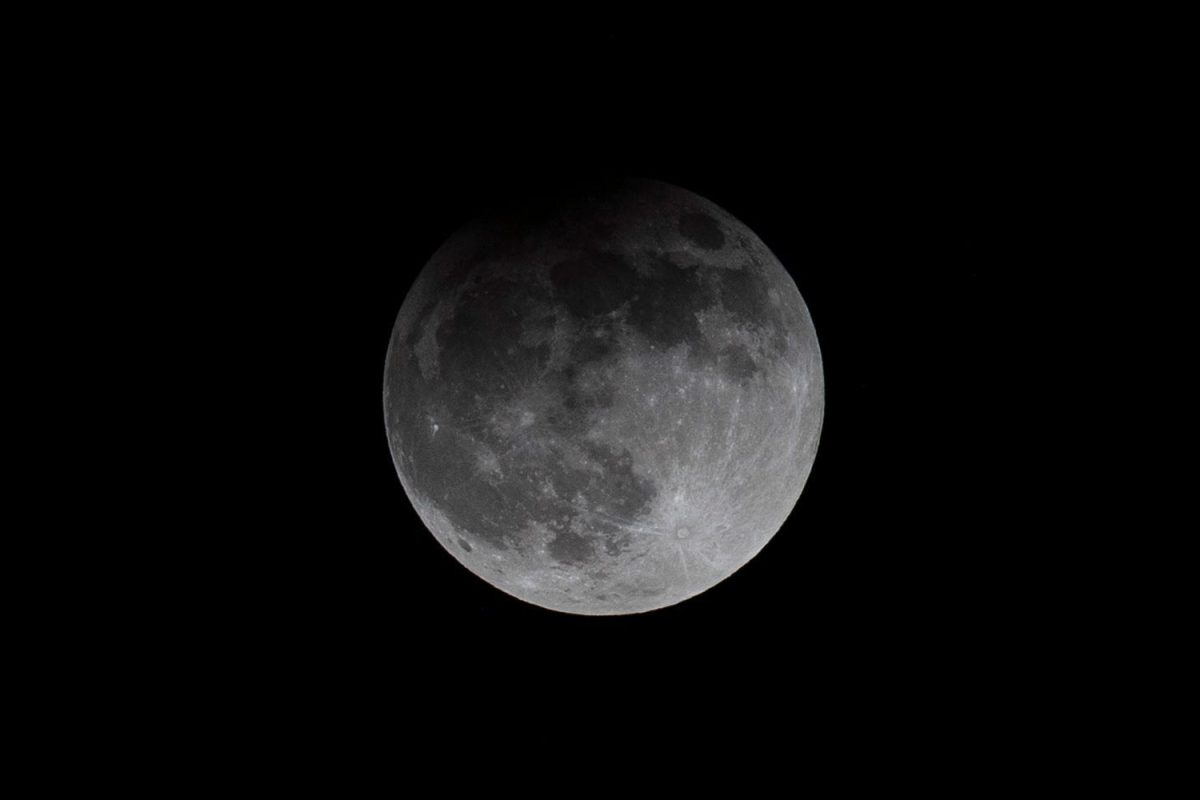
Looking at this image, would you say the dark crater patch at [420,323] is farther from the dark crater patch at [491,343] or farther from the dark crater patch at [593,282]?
the dark crater patch at [593,282]

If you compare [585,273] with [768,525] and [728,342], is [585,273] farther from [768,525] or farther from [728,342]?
[768,525]

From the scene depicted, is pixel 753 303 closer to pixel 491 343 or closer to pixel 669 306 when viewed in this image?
pixel 669 306

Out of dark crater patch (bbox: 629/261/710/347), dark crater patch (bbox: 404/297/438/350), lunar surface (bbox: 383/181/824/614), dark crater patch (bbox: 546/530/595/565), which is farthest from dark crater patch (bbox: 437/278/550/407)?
dark crater patch (bbox: 546/530/595/565)

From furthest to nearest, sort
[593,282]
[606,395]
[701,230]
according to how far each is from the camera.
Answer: [701,230], [593,282], [606,395]

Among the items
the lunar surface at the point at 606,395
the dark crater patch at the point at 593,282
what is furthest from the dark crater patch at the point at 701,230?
the dark crater patch at the point at 593,282

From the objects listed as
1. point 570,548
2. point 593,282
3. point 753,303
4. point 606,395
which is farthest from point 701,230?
point 570,548
